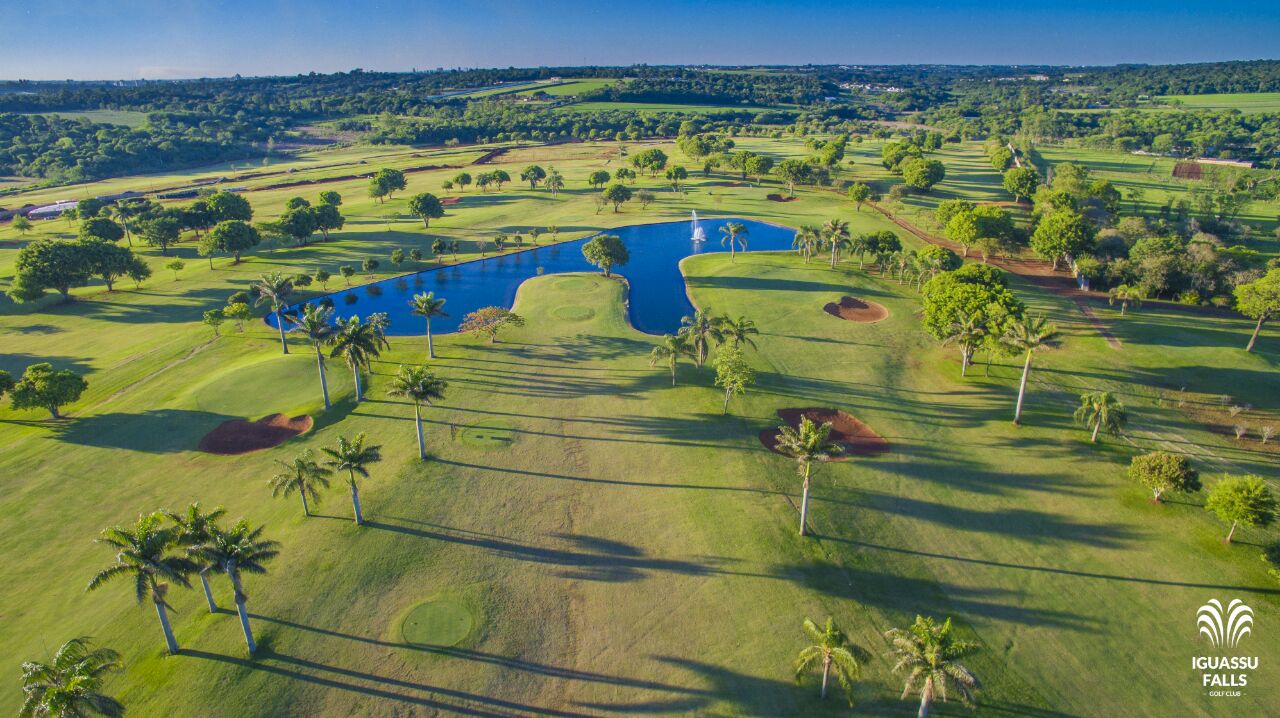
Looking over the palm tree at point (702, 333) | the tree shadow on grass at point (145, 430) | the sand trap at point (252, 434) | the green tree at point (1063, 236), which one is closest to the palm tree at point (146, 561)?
the sand trap at point (252, 434)

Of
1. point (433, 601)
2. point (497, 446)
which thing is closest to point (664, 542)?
point (433, 601)

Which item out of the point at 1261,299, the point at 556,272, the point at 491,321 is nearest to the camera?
the point at 1261,299

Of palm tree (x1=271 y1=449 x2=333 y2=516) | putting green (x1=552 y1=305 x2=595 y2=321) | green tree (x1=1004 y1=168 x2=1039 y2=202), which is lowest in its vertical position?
palm tree (x1=271 y1=449 x2=333 y2=516)

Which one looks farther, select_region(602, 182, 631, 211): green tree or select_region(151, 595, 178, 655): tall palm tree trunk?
select_region(602, 182, 631, 211): green tree

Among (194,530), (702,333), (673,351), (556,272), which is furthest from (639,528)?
(556,272)

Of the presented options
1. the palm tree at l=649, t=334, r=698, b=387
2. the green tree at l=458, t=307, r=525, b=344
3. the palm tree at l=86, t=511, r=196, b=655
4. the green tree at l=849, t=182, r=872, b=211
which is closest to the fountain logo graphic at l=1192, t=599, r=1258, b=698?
the palm tree at l=649, t=334, r=698, b=387

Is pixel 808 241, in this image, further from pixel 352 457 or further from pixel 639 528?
pixel 352 457

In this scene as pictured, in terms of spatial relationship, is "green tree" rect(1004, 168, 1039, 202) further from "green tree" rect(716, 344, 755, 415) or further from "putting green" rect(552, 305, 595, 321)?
"green tree" rect(716, 344, 755, 415)

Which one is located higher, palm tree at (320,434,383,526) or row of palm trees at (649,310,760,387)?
row of palm trees at (649,310,760,387)
